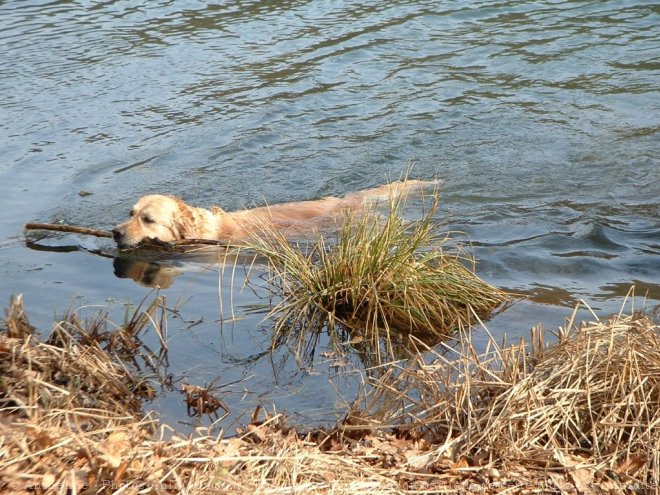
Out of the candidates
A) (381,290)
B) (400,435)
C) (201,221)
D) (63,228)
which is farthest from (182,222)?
(400,435)

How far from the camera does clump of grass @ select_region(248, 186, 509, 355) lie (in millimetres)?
5047

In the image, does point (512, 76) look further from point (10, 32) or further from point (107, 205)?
point (10, 32)

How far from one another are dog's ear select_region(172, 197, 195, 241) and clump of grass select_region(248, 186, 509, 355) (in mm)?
1790

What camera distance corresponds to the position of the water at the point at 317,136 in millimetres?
5668

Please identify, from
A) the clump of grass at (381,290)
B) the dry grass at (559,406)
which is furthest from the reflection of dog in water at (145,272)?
the dry grass at (559,406)

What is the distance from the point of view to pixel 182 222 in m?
7.04

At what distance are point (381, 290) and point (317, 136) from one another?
4.56 metres

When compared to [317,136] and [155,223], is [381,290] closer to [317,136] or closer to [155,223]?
[155,223]

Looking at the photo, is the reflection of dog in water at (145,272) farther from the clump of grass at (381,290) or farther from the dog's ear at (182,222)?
the clump of grass at (381,290)

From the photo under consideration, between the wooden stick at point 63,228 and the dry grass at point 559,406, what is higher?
the dry grass at point 559,406

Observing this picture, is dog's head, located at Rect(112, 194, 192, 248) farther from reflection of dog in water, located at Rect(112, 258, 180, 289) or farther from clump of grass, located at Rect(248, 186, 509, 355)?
clump of grass, located at Rect(248, 186, 509, 355)

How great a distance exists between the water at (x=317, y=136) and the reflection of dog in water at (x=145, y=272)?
0.33ft

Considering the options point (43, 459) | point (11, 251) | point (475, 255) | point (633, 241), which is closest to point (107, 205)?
point (11, 251)

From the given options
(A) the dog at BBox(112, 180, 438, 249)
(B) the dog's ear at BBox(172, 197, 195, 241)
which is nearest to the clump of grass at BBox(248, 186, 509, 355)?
(A) the dog at BBox(112, 180, 438, 249)
